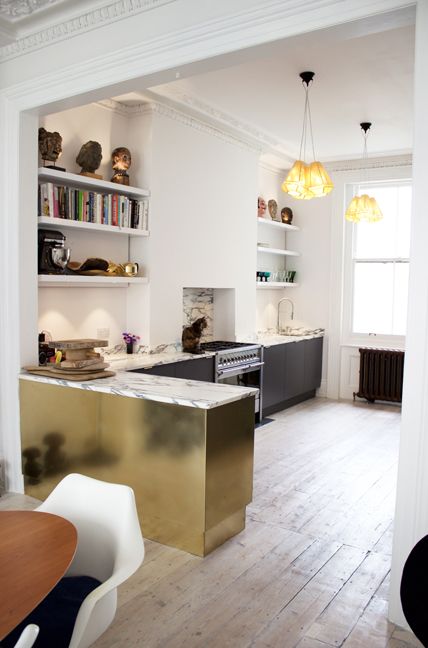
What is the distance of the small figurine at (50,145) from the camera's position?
4.00 metres

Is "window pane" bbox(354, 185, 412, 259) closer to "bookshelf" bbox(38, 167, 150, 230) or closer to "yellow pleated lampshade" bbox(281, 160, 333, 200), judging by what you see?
"yellow pleated lampshade" bbox(281, 160, 333, 200)

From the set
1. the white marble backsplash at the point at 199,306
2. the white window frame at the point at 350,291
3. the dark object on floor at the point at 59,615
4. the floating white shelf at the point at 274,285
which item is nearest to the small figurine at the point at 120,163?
the white marble backsplash at the point at 199,306

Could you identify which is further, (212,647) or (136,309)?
(136,309)

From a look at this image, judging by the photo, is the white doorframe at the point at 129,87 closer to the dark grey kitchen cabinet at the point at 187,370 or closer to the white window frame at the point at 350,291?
the dark grey kitchen cabinet at the point at 187,370

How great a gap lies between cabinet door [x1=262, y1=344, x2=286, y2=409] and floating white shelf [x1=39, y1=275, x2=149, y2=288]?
6.42 feet

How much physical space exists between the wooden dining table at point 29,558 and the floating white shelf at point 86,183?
8.84 ft

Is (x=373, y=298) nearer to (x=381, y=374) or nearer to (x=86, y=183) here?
(x=381, y=374)

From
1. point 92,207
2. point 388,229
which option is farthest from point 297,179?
point 388,229

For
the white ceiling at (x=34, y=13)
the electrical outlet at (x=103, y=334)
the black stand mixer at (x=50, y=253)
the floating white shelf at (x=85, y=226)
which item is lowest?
the electrical outlet at (x=103, y=334)


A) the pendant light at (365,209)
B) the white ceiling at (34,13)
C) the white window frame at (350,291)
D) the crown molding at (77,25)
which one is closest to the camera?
the crown molding at (77,25)

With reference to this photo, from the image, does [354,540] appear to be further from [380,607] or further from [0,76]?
[0,76]

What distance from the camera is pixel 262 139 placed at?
6.07 metres

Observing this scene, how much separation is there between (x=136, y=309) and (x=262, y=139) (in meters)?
2.53

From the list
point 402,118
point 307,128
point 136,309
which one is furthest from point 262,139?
point 136,309
